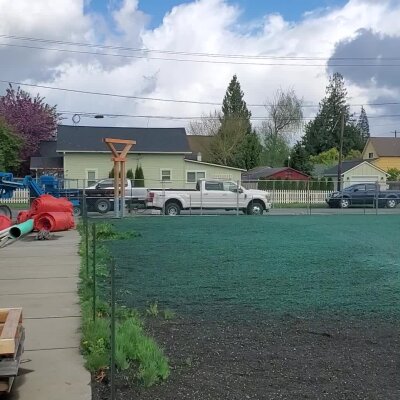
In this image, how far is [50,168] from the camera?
44625 millimetres

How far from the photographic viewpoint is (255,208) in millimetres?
30531

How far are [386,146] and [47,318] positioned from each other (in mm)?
69896

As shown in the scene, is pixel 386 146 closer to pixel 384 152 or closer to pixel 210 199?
pixel 384 152

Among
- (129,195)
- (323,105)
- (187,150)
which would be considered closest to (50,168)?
(187,150)

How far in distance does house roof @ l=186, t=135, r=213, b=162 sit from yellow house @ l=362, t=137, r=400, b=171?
19736 millimetres

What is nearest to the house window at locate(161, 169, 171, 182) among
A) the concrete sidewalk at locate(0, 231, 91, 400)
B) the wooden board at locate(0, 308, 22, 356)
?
the concrete sidewalk at locate(0, 231, 91, 400)

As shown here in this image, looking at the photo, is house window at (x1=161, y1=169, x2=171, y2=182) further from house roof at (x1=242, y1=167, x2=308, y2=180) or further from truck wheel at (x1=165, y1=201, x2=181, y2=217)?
truck wheel at (x1=165, y1=201, x2=181, y2=217)

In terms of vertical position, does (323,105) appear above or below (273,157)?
above

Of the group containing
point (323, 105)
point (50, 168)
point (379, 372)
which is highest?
point (323, 105)

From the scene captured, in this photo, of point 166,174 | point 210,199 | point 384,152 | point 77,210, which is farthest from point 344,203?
point 384,152

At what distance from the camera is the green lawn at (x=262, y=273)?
304 inches

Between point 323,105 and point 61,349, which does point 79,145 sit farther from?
point 323,105

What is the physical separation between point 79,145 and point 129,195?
15055 mm

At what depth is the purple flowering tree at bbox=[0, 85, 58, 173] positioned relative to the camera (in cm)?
5397
